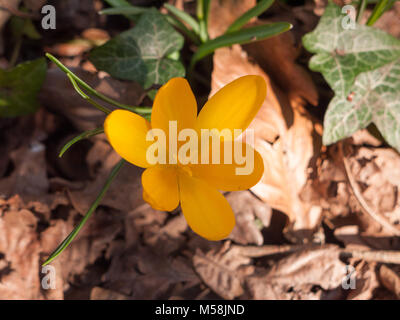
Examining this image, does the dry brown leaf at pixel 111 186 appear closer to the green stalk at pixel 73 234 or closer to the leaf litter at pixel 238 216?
the leaf litter at pixel 238 216

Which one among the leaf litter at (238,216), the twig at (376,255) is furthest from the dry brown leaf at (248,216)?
the twig at (376,255)

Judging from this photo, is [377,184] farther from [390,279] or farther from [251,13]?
[251,13]

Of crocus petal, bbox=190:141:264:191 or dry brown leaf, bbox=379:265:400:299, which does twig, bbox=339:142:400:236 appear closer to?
dry brown leaf, bbox=379:265:400:299

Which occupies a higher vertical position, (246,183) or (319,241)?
(246,183)

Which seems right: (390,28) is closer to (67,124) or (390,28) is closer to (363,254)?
(363,254)

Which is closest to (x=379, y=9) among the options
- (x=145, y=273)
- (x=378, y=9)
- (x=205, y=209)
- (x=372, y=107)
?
(x=378, y=9)

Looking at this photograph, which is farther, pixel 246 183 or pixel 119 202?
pixel 119 202

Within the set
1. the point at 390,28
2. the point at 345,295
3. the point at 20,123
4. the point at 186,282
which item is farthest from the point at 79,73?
the point at 345,295
